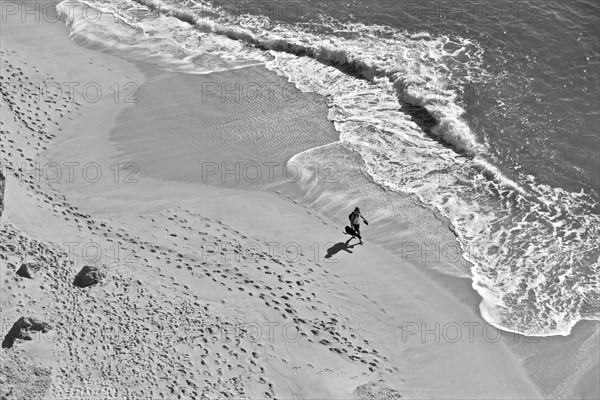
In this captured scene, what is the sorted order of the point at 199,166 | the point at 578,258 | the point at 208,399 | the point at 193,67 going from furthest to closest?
the point at 193,67 → the point at 199,166 → the point at 578,258 → the point at 208,399

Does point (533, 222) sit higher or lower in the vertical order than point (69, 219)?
higher

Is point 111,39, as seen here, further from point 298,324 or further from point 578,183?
point 578,183

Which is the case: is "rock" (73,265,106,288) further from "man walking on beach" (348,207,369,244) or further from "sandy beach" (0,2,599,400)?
"man walking on beach" (348,207,369,244)

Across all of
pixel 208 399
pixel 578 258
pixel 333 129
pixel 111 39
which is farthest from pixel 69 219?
pixel 578 258

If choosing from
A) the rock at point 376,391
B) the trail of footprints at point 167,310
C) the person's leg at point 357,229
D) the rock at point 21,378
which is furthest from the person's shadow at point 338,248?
the rock at point 21,378

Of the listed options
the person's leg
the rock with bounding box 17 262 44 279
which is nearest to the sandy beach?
the rock with bounding box 17 262 44 279

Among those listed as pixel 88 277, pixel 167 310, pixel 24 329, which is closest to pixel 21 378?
pixel 24 329

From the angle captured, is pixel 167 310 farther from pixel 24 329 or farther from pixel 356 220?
pixel 356 220

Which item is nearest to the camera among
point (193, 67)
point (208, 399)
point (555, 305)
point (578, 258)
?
point (208, 399)
